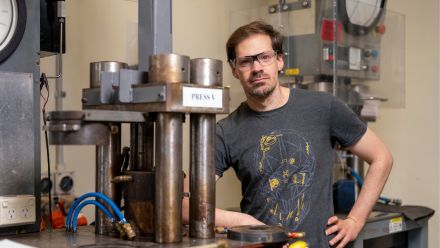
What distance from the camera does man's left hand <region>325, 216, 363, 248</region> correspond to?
1798mm

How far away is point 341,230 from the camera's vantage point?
1820 mm

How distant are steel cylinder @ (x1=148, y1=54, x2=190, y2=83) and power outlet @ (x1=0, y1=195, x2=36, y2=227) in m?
0.51

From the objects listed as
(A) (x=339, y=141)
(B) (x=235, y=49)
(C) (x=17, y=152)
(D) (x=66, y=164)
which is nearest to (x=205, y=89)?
(C) (x=17, y=152)

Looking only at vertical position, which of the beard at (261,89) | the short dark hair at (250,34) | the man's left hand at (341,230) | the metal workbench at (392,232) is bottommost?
the metal workbench at (392,232)

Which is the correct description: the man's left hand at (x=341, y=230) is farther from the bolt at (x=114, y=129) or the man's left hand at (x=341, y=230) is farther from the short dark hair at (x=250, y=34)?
the bolt at (x=114, y=129)

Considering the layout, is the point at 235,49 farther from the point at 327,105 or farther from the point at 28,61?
the point at 28,61

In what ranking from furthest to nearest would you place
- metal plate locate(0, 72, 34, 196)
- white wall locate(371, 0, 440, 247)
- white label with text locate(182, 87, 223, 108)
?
1. white wall locate(371, 0, 440, 247)
2. metal plate locate(0, 72, 34, 196)
3. white label with text locate(182, 87, 223, 108)

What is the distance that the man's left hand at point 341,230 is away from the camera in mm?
1798

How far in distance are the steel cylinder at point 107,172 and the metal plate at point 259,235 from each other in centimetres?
30

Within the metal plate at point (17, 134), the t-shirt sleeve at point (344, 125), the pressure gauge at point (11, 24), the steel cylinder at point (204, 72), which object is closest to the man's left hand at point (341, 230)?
the t-shirt sleeve at point (344, 125)

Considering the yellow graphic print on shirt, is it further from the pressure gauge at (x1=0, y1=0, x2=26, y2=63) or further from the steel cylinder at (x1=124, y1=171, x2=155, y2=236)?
the pressure gauge at (x1=0, y1=0, x2=26, y2=63)

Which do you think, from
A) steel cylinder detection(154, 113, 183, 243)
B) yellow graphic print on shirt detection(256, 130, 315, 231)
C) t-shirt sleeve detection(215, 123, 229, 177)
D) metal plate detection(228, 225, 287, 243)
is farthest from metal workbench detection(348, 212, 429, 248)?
steel cylinder detection(154, 113, 183, 243)

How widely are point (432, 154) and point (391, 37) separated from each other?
0.72m

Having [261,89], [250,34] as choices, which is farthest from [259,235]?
[250,34]
